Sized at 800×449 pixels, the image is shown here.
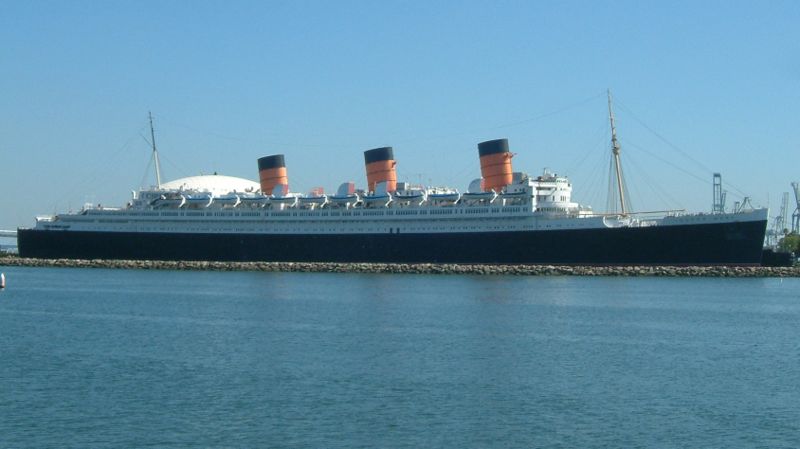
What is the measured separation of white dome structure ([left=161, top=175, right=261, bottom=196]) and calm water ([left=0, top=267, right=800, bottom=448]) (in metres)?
35.8

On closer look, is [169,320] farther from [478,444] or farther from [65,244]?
[65,244]

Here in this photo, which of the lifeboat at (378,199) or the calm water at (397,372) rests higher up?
the lifeboat at (378,199)

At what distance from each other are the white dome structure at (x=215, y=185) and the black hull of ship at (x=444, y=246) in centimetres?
540

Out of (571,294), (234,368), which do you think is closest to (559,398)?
(234,368)

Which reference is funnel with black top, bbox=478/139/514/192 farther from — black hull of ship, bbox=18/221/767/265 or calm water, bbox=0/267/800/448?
calm water, bbox=0/267/800/448

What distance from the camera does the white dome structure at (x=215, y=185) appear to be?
72.9 meters

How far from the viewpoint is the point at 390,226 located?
63.9m

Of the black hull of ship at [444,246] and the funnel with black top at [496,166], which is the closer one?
the black hull of ship at [444,246]

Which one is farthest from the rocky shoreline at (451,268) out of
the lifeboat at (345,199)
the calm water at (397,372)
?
the calm water at (397,372)

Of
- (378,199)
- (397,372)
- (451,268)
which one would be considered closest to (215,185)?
(378,199)

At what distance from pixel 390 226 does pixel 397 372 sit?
144ft

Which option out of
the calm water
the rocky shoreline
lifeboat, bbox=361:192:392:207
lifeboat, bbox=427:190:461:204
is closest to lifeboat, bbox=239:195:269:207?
the rocky shoreline

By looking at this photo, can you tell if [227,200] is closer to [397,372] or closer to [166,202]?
[166,202]

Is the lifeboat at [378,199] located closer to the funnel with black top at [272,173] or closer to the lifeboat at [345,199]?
the lifeboat at [345,199]
